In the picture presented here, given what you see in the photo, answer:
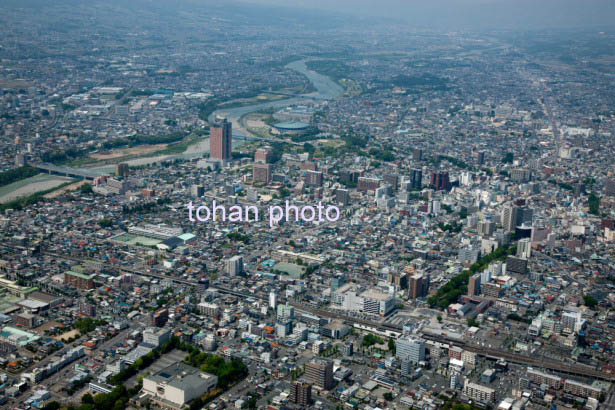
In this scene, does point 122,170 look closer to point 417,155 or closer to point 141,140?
point 141,140

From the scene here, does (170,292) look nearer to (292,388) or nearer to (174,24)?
(292,388)

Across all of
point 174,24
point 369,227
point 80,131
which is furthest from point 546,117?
point 174,24

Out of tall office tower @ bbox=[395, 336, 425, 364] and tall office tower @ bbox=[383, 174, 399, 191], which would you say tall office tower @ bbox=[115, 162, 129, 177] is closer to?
tall office tower @ bbox=[383, 174, 399, 191]

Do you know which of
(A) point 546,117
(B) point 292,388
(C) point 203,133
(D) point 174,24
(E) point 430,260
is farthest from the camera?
(D) point 174,24

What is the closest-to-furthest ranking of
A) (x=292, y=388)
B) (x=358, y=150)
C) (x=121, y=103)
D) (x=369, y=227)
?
(x=292, y=388) < (x=369, y=227) < (x=358, y=150) < (x=121, y=103)

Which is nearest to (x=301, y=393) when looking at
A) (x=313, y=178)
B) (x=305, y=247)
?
(x=305, y=247)

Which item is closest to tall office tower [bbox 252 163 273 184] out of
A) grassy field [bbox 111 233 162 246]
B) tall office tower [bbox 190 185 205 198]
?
tall office tower [bbox 190 185 205 198]
